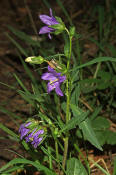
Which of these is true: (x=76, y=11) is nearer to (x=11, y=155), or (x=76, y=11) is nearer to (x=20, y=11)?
(x=20, y=11)

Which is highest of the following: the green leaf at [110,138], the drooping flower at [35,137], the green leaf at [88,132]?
the drooping flower at [35,137]

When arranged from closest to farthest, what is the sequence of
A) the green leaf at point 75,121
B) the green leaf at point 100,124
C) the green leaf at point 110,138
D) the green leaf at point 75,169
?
the green leaf at point 75,121
the green leaf at point 75,169
the green leaf at point 110,138
the green leaf at point 100,124

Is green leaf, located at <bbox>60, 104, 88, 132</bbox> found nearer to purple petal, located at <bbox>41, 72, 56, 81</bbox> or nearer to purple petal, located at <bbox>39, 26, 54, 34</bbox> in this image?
purple petal, located at <bbox>41, 72, 56, 81</bbox>

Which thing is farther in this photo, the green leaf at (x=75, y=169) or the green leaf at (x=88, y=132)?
the green leaf at (x=75, y=169)

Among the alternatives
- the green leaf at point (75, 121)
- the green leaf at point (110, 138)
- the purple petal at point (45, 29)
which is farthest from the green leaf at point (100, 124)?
the purple petal at point (45, 29)

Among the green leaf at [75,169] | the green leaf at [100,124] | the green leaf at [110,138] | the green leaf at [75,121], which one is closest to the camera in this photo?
the green leaf at [75,121]

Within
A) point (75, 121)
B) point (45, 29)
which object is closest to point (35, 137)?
point (75, 121)

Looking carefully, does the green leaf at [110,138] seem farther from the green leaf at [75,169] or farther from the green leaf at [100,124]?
the green leaf at [75,169]

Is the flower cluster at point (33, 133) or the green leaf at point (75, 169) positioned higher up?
the flower cluster at point (33, 133)

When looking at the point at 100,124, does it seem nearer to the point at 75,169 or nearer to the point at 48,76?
the point at 75,169

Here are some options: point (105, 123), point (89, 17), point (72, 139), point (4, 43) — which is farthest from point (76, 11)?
point (72, 139)

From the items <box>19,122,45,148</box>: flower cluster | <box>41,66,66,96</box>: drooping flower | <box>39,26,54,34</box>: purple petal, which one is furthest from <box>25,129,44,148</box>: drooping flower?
<box>39,26,54,34</box>: purple petal
